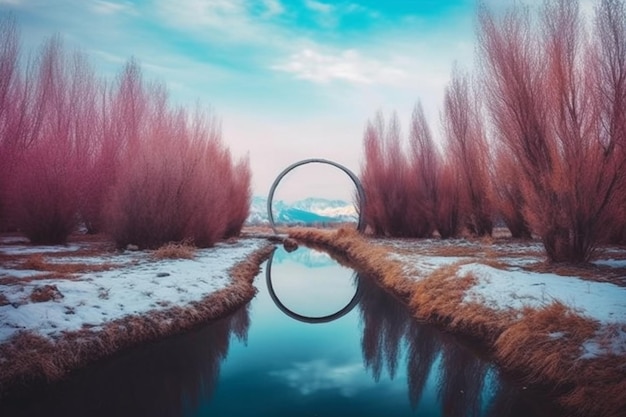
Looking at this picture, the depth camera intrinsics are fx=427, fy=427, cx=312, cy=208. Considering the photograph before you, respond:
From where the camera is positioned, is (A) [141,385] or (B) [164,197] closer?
(A) [141,385]

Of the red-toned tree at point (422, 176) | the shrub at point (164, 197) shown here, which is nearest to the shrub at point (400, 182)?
the red-toned tree at point (422, 176)

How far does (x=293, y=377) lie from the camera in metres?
4.62

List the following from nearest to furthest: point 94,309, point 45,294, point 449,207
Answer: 1. point 45,294
2. point 94,309
3. point 449,207

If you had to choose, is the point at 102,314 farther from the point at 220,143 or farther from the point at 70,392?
the point at 220,143

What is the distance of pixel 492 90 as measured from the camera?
945cm

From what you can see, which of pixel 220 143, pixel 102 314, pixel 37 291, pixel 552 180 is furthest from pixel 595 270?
pixel 220 143

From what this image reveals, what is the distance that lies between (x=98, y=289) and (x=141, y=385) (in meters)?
2.15

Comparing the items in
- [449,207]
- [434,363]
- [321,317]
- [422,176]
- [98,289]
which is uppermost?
[422,176]

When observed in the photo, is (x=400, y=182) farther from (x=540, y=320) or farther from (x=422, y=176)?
(x=540, y=320)

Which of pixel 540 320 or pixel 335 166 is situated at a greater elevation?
pixel 335 166

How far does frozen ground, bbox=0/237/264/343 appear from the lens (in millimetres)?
4586

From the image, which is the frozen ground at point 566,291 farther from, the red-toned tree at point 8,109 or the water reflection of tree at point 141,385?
the red-toned tree at point 8,109

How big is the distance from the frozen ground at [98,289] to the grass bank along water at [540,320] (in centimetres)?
384

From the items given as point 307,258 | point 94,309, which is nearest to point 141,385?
point 94,309
